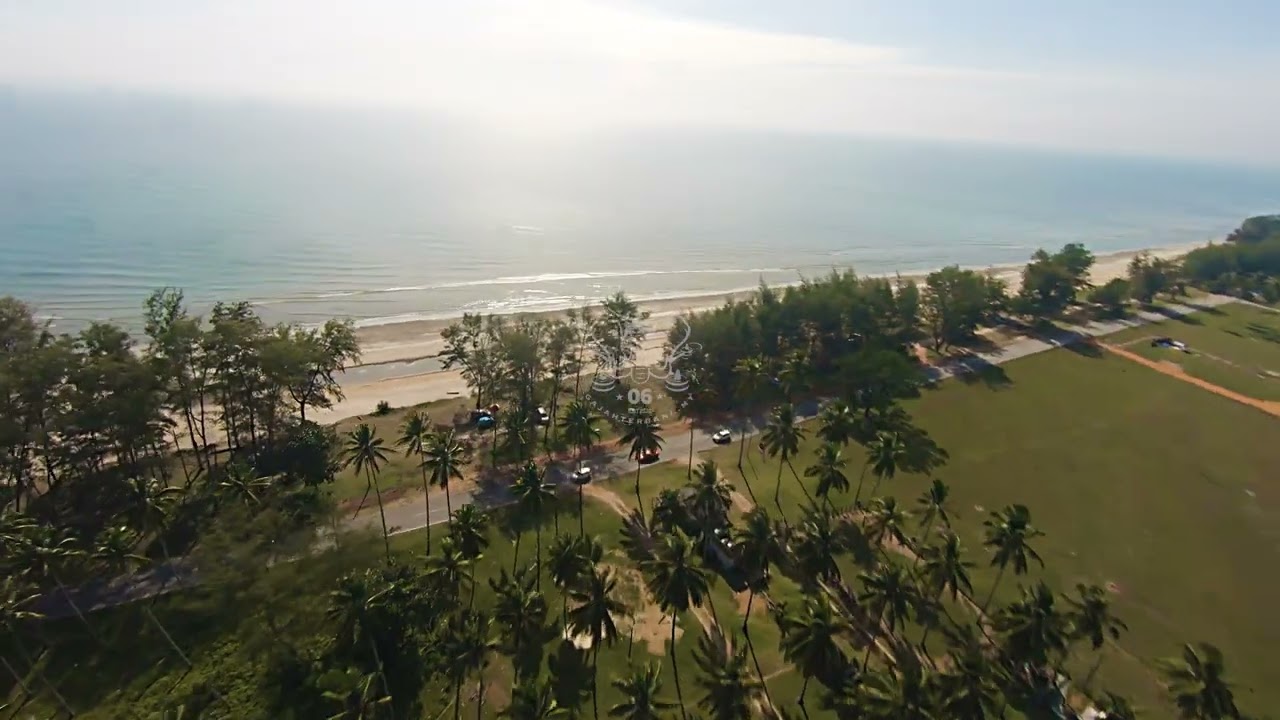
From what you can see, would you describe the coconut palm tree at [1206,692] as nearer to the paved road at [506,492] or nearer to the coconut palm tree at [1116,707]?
the coconut palm tree at [1116,707]

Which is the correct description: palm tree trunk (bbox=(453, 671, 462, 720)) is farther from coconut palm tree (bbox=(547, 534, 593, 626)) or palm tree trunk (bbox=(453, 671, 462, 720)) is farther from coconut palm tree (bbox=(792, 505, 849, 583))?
coconut palm tree (bbox=(792, 505, 849, 583))

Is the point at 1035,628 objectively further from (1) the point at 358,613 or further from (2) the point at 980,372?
(2) the point at 980,372

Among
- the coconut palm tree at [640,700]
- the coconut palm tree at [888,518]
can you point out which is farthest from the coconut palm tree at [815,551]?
the coconut palm tree at [640,700]

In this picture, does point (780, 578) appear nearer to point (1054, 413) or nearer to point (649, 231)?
point (1054, 413)

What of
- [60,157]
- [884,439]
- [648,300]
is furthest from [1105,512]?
[60,157]

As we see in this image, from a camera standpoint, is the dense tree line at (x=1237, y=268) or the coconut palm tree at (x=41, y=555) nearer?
the coconut palm tree at (x=41, y=555)

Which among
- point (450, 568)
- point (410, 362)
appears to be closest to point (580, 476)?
point (450, 568)
